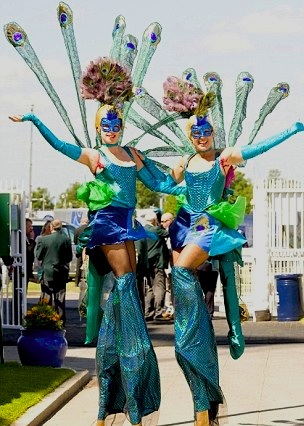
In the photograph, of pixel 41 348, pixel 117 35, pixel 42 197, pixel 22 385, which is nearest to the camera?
pixel 22 385

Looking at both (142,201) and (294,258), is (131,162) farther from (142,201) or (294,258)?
(142,201)

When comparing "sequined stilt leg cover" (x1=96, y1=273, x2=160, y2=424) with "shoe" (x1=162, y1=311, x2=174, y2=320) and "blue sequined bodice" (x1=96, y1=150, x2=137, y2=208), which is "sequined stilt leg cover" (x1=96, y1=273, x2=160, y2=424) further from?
"shoe" (x1=162, y1=311, x2=174, y2=320)

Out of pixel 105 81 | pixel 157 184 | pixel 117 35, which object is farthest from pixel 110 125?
pixel 117 35

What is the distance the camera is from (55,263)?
775 inches

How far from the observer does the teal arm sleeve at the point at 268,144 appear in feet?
30.3

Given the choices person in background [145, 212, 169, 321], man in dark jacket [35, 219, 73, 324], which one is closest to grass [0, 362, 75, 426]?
man in dark jacket [35, 219, 73, 324]

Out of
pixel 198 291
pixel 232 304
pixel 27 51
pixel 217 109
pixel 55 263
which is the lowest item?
pixel 232 304

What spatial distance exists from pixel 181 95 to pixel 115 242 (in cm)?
130

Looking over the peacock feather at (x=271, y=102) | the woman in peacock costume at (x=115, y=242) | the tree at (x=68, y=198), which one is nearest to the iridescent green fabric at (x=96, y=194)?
the woman in peacock costume at (x=115, y=242)

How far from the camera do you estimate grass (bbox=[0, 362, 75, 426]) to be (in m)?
9.89

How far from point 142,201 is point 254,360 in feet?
293

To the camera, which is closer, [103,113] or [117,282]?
[117,282]

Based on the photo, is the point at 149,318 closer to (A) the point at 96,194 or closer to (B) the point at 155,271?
(B) the point at 155,271

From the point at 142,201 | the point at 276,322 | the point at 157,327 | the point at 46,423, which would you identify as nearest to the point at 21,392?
the point at 46,423
